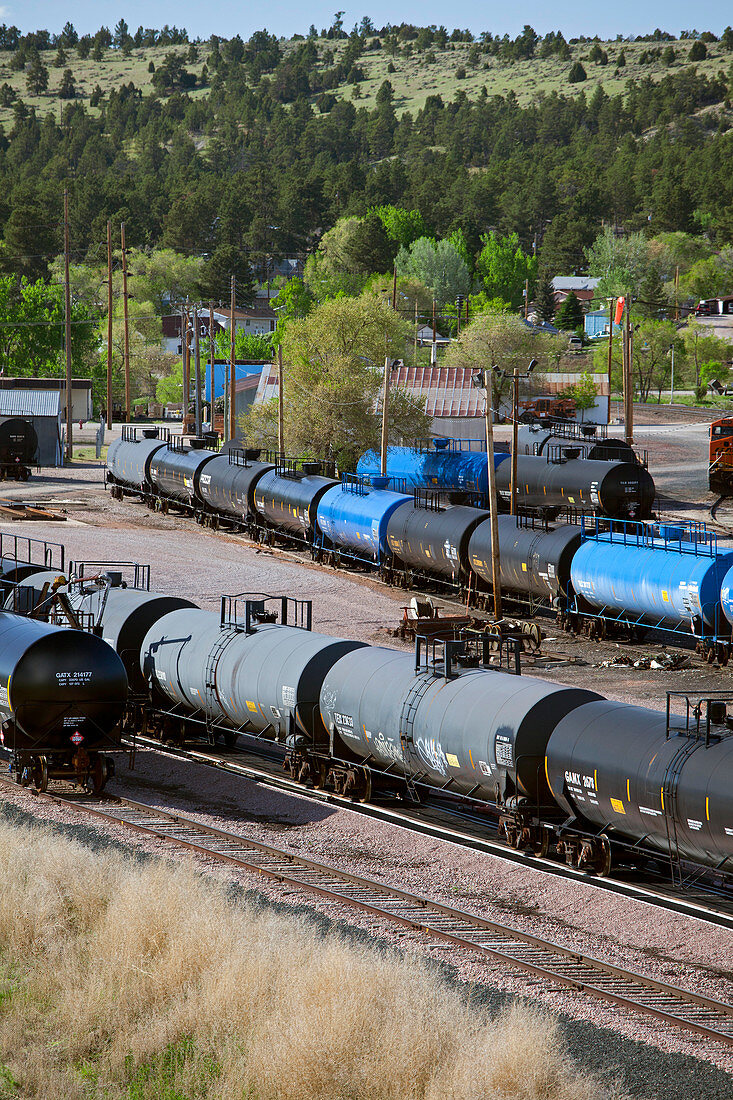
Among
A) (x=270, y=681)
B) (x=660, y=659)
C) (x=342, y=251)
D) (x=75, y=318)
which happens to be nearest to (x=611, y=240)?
(x=342, y=251)

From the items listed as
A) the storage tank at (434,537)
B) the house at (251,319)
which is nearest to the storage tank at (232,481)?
the storage tank at (434,537)

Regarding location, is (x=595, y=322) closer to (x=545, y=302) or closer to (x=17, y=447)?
(x=545, y=302)

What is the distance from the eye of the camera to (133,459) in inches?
2435

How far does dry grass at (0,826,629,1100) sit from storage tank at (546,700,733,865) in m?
4.10

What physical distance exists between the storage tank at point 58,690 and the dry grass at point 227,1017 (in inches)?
231

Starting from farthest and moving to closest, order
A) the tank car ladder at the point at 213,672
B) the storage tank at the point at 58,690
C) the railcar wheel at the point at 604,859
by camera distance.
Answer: the tank car ladder at the point at 213,672
the storage tank at the point at 58,690
the railcar wheel at the point at 604,859

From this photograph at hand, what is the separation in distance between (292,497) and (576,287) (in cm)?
14713

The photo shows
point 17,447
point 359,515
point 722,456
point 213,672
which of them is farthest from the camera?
point 17,447

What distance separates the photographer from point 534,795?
1853 centimetres

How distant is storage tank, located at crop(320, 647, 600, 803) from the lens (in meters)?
18.3

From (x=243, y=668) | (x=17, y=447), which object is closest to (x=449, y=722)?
(x=243, y=668)

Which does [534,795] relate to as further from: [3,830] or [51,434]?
[51,434]

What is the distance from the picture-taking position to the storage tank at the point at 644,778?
15.5 m

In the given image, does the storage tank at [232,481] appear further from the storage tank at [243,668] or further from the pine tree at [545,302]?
the pine tree at [545,302]
